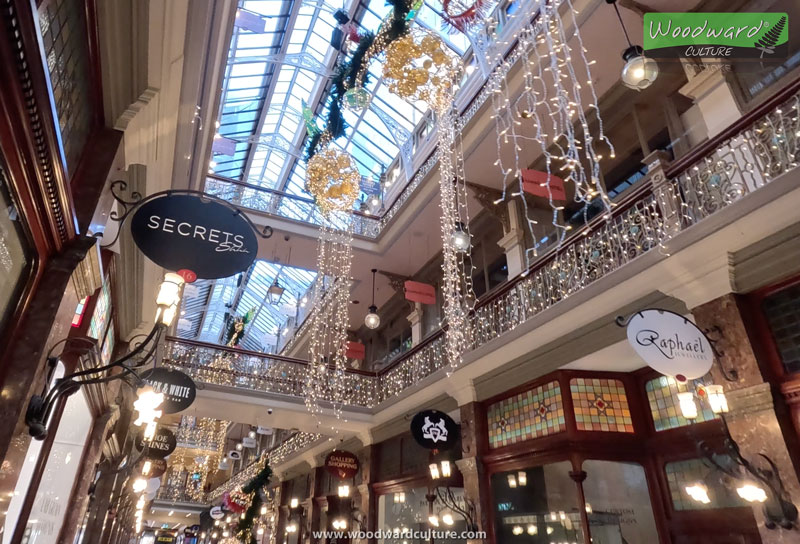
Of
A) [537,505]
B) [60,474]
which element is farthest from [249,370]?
[537,505]

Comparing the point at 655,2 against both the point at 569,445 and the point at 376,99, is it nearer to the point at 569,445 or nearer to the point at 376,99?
the point at 569,445

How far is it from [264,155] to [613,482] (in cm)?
1361

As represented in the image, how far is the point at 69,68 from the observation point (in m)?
2.88

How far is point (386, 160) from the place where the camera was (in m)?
13.4

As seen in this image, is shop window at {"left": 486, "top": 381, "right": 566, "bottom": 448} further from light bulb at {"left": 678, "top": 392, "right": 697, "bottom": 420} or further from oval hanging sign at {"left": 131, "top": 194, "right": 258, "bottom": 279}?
oval hanging sign at {"left": 131, "top": 194, "right": 258, "bottom": 279}

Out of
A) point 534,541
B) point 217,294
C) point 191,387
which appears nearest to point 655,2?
point 534,541

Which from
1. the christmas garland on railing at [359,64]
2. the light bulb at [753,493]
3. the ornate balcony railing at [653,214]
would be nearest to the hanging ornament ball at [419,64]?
the christmas garland on railing at [359,64]

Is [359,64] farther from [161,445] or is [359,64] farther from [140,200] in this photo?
[161,445]

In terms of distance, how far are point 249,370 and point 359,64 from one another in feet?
23.6

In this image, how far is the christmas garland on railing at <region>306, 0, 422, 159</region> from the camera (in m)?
4.91

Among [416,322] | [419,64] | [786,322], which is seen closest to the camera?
[786,322]

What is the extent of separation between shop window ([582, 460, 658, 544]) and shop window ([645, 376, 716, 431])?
656 millimetres

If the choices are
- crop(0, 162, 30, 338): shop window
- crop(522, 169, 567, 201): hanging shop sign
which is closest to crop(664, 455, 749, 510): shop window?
crop(522, 169, 567, 201): hanging shop sign

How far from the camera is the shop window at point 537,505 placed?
6.20 metres
